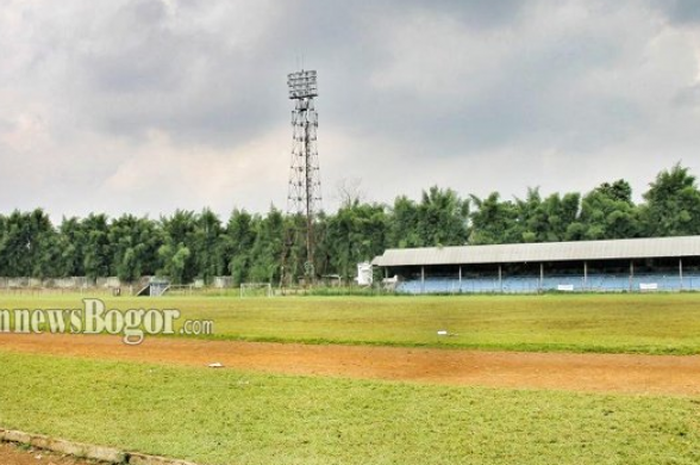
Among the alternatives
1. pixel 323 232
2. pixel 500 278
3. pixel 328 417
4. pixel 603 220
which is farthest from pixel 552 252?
pixel 328 417

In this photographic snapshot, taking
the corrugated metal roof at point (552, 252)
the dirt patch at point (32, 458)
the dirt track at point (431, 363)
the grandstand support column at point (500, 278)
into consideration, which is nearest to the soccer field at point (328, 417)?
the dirt patch at point (32, 458)

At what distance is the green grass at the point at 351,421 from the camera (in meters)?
7.72

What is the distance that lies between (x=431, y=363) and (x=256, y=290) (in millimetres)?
74876

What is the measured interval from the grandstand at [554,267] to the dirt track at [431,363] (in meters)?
56.9

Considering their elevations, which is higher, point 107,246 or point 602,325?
point 107,246

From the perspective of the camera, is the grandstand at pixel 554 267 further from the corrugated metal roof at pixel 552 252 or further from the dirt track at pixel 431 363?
the dirt track at pixel 431 363

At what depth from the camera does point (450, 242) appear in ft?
317

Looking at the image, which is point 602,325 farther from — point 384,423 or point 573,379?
point 384,423

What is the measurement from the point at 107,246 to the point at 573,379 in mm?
103918

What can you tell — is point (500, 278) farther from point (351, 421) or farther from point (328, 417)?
point (351, 421)

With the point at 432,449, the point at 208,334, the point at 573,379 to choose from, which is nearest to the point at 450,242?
the point at 208,334

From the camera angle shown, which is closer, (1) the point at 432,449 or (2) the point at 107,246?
(1) the point at 432,449

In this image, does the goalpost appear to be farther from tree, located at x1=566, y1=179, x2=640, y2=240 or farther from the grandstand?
tree, located at x1=566, y1=179, x2=640, y2=240

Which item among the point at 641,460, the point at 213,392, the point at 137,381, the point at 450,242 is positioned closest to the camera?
the point at 641,460
